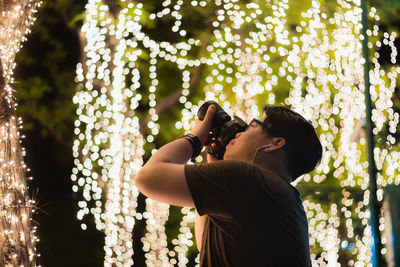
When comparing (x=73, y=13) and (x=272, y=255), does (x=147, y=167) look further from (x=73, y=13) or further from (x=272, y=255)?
(x=73, y=13)

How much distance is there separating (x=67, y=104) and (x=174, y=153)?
247 inches

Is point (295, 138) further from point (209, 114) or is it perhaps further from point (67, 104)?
point (67, 104)

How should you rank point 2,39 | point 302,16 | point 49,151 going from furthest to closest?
1. point 49,151
2. point 302,16
3. point 2,39

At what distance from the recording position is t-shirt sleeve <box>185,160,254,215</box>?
1300 mm

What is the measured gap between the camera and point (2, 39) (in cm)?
208

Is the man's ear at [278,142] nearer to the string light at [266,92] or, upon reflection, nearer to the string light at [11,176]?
the string light at [11,176]

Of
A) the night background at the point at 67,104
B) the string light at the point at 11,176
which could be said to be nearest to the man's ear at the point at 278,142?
the string light at the point at 11,176

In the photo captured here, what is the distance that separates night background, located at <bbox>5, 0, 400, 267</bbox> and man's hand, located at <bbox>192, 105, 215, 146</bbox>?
9.07 ft

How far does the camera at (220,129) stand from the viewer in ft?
4.96

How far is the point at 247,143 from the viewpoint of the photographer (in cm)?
148

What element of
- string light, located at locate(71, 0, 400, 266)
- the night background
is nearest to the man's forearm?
→ string light, located at locate(71, 0, 400, 266)

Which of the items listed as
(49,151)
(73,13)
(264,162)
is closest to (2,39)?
(264,162)

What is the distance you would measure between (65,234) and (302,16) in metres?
5.75

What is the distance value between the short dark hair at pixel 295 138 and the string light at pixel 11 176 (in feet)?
3.30
